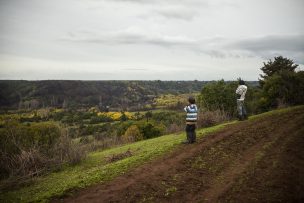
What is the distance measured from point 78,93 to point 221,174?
136 meters

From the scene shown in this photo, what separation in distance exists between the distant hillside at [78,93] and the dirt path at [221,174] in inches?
3605

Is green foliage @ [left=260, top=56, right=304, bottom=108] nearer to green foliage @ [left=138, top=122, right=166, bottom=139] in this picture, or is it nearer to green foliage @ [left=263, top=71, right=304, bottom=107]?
green foliage @ [left=263, top=71, right=304, bottom=107]

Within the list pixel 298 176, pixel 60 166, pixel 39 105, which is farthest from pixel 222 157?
pixel 39 105

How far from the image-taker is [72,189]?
9.33m

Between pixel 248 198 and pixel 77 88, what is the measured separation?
141m

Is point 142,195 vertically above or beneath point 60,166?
above

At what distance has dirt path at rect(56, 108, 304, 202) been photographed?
7809 mm

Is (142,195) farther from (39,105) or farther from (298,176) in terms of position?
(39,105)

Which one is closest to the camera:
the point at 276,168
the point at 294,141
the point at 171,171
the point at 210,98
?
the point at 276,168

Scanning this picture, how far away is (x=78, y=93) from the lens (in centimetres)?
13975

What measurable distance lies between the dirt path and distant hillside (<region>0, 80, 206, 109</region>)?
9158 centimetres

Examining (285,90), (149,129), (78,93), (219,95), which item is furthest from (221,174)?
(78,93)

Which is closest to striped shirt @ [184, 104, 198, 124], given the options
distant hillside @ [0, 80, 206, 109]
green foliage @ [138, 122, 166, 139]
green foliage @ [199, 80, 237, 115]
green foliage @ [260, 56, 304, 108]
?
green foliage @ [260, 56, 304, 108]

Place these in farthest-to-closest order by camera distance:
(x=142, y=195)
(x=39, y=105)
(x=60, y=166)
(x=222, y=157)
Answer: (x=39, y=105) < (x=60, y=166) < (x=222, y=157) < (x=142, y=195)
